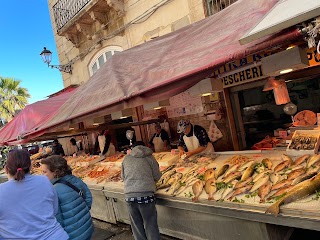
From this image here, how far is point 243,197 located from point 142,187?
153cm

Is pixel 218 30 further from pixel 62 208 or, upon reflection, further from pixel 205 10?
pixel 205 10

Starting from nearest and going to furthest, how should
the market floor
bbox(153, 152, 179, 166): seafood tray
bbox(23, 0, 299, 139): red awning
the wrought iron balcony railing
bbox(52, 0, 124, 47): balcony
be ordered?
bbox(23, 0, 299, 139): red awning → the market floor → bbox(153, 152, 179, 166): seafood tray → bbox(52, 0, 124, 47): balcony → the wrought iron balcony railing

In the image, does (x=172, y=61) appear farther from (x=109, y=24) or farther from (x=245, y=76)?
(x=109, y=24)

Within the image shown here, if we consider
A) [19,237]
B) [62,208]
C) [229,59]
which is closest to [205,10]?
[229,59]

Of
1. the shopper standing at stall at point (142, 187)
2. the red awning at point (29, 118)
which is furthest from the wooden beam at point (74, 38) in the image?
the shopper standing at stall at point (142, 187)

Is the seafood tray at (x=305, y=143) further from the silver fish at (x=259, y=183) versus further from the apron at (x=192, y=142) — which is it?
the apron at (x=192, y=142)

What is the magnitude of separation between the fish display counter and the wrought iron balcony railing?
30.1 ft

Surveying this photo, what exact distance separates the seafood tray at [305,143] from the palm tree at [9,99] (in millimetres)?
27585

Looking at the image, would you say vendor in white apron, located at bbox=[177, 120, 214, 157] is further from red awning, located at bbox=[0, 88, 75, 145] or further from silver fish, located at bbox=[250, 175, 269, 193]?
red awning, located at bbox=[0, 88, 75, 145]

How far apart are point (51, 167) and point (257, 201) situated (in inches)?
103

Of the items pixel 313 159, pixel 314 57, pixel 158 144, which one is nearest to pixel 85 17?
pixel 158 144

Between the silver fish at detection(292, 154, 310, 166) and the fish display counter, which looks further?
the silver fish at detection(292, 154, 310, 166)

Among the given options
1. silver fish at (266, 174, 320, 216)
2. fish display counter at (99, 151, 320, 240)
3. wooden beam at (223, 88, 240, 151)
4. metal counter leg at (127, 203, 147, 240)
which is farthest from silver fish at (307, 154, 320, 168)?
wooden beam at (223, 88, 240, 151)

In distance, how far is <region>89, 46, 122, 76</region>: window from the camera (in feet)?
36.8
